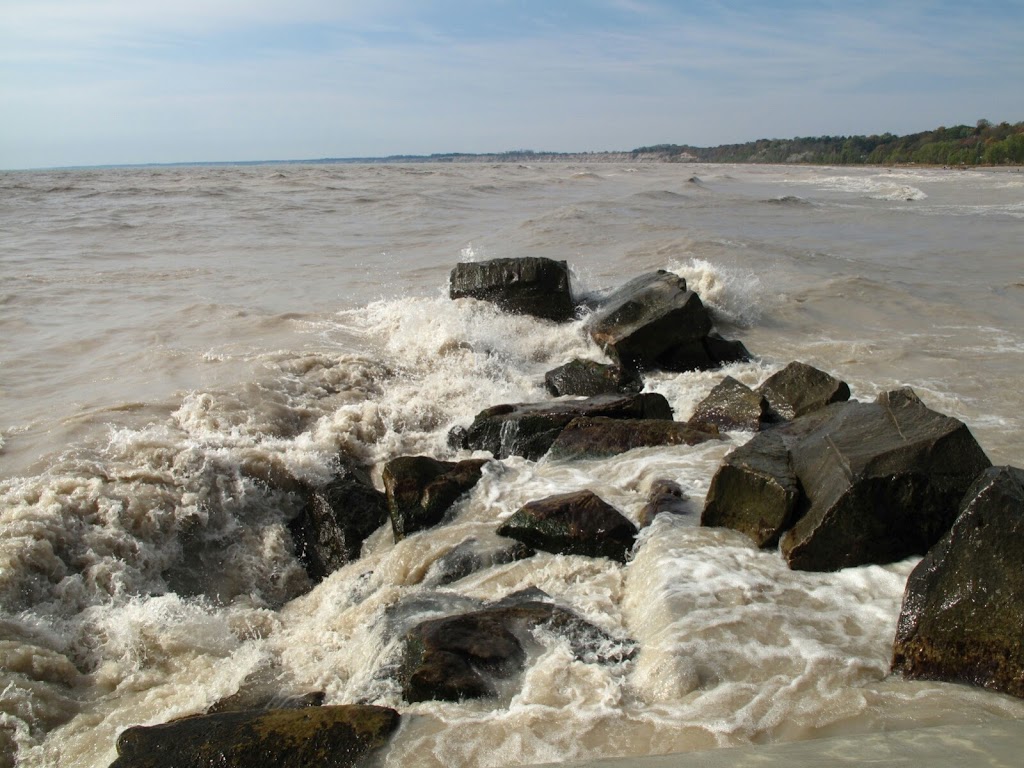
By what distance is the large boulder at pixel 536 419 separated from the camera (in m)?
6.75

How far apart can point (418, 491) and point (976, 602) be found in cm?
359

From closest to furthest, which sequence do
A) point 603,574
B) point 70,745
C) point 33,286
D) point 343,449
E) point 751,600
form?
point 70,745 < point 751,600 < point 603,574 < point 343,449 < point 33,286

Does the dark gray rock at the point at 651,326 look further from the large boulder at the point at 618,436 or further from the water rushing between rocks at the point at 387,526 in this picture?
the large boulder at the point at 618,436

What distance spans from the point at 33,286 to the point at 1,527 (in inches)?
400

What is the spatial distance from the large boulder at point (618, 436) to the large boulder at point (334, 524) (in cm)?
163

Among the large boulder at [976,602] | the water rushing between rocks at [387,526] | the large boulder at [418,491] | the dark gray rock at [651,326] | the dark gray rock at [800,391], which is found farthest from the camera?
the dark gray rock at [651,326]

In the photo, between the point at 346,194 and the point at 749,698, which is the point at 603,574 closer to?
the point at 749,698

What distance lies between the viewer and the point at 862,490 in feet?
13.9

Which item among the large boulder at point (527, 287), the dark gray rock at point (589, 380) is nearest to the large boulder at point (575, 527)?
the dark gray rock at point (589, 380)

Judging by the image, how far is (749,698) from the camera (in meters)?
3.46

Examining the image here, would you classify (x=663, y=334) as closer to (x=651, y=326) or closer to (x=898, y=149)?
(x=651, y=326)

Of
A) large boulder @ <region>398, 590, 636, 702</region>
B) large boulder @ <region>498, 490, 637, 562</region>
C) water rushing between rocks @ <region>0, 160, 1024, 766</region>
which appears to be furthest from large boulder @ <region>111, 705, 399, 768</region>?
large boulder @ <region>498, 490, 637, 562</region>

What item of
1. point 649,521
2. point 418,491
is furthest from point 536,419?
point 649,521

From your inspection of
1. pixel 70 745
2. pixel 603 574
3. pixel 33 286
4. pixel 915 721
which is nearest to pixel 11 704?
pixel 70 745
